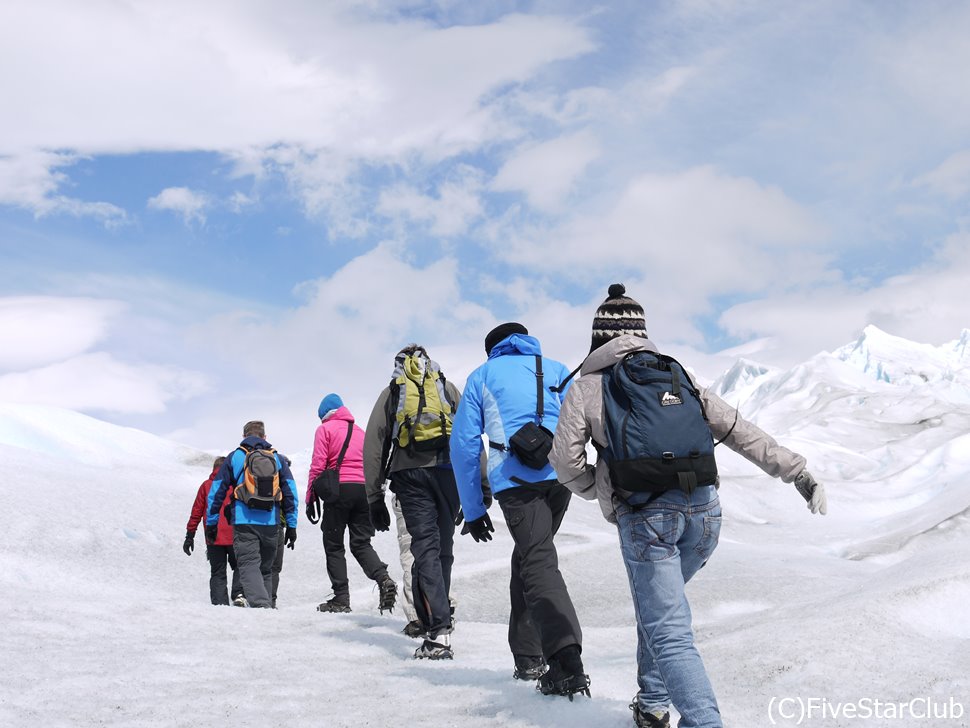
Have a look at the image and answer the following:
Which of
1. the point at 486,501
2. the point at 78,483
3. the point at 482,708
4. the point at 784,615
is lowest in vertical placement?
the point at 482,708

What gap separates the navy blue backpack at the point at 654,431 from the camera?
3.59 metres

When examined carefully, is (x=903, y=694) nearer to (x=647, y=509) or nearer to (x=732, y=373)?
(x=647, y=509)

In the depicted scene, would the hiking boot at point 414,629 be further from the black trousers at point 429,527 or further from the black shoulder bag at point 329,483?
the black shoulder bag at point 329,483

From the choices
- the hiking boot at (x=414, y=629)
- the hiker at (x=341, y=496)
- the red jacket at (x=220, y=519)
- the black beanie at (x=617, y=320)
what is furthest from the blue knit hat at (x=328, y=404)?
the black beanie at (x=617, y=320)

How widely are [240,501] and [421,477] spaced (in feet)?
12.2

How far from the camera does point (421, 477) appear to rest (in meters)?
6.03

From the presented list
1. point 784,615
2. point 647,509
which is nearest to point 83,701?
point 647,509

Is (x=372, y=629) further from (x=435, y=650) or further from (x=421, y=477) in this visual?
(x=421, y=477)

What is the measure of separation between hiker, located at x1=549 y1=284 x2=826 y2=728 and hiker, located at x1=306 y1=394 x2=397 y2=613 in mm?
4822

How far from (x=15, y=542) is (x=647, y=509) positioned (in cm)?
1135

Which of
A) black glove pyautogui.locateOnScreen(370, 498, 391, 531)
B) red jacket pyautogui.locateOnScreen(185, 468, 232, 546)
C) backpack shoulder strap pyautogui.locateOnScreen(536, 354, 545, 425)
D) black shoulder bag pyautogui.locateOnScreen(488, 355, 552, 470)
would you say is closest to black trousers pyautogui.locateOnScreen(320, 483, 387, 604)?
red jacket pyautogui.locateOnScreen(185, 468, 232, 546)

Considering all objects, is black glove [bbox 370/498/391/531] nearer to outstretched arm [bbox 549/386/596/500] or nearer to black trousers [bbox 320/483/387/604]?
black trousers [bbox 320/483/387/604]

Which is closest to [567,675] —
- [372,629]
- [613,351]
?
[613,351]

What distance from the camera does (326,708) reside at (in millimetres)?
4781
